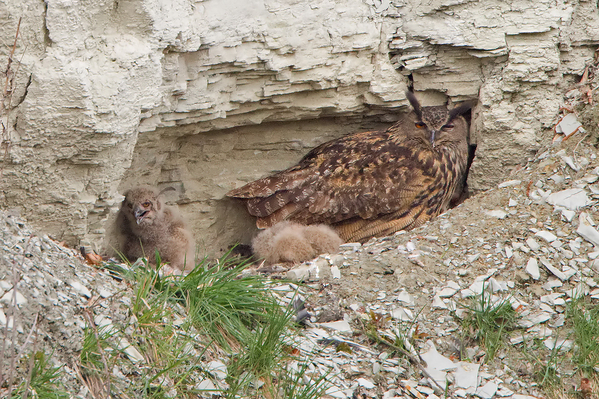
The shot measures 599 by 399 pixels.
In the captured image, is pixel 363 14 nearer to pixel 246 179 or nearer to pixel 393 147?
pixel 393 147

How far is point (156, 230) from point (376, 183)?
1812mm

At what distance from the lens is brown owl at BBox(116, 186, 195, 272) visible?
16.3 feet

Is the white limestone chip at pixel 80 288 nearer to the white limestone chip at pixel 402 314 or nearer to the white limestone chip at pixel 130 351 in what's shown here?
the white limestone chip at pixel 130 351

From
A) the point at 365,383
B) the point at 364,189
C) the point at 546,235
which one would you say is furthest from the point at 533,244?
the point at 365,383

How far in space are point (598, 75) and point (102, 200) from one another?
3971mm

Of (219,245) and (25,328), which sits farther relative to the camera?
(219,245)

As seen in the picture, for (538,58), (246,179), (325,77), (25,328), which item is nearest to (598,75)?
(538,58)

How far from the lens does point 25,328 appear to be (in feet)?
8.79

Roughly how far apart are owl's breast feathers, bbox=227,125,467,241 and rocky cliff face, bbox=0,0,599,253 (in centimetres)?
30

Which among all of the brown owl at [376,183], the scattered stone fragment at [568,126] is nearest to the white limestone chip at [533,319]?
the brown owl at [376,183]

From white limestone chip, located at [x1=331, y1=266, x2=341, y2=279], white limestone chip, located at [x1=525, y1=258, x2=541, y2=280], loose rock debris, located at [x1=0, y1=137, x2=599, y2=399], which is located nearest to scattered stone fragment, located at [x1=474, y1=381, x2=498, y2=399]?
loose rock debris, located at [x1=0, y1=137, x2=599, y2=399]

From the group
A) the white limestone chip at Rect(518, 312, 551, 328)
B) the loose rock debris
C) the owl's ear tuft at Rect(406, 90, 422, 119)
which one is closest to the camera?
the loose rock debris

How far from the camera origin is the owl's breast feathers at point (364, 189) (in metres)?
5.08

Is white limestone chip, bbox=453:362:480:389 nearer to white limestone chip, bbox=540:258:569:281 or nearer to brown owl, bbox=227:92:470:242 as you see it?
white limestone chip, bbox=540:258:569:281
